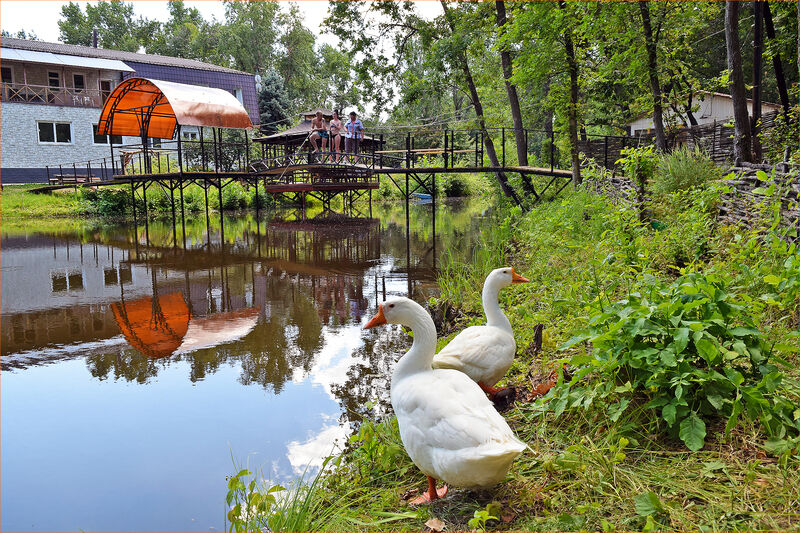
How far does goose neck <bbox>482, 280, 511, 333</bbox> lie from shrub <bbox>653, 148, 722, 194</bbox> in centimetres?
529

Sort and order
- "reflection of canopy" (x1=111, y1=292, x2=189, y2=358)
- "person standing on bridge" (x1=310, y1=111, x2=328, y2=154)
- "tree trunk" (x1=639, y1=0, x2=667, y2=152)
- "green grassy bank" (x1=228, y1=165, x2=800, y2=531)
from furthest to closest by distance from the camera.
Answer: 1. "person standing on bridge" (x1=310, y1=111, x2=328, y2=154)
2. "tree trunk" (x1=639, y1=0, x2=667, y2=152)
3. "reflection of canopy" (x1=111, y1=292, x2=189, y2=358)
4. "green grassy bank" (x1=228, y1=165, x2=800, y2=531)

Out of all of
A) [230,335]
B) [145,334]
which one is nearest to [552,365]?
[230,335]

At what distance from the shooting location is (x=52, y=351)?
21.5ft

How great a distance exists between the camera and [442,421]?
2.61 meters

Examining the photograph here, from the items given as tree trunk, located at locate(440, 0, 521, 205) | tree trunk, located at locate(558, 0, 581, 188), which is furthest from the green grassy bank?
tree trunk, located at locate(440, 0, 521, 205)

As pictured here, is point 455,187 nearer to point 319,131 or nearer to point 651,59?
point 319,131

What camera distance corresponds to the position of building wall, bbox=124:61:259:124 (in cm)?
3499

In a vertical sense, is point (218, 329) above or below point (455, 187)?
below


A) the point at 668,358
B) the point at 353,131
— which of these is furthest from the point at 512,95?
the point at 668,358

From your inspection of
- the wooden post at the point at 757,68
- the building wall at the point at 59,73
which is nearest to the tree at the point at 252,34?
the building wall at the point at 59,73

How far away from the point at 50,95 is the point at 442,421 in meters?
35.1

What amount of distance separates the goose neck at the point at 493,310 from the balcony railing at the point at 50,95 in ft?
104

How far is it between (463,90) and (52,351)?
1399 cm

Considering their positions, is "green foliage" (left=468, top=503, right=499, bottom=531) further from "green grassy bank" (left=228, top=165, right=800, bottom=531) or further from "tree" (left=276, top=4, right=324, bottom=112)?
"tree" (left=276, top=4, right=324, bottom=112)
